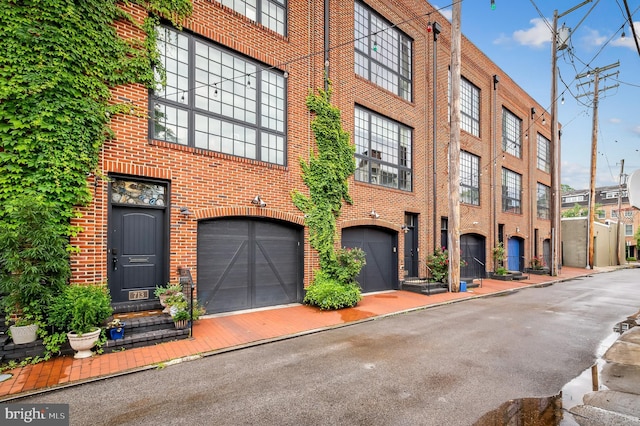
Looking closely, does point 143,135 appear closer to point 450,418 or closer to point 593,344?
point 450,418

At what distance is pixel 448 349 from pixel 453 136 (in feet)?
30.0

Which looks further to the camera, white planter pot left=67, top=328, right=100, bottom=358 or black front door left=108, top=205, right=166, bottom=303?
black front door left=108, top=205, right=166, bottom=303

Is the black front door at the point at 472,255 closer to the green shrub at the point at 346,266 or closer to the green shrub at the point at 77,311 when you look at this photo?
the green shrub at the point at 346,266

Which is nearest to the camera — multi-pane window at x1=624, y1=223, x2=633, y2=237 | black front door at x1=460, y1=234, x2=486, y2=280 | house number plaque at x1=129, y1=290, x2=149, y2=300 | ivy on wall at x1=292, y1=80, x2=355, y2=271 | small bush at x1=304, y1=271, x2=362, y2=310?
house number plaque at x1=129, y1=290, x2=149, y2=300

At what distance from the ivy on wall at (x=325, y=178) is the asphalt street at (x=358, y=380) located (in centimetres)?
322

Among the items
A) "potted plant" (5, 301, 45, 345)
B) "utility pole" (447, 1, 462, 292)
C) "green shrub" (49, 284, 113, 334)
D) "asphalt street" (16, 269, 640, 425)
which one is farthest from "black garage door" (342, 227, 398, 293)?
"potted plant" (5, 301, 45, 345)

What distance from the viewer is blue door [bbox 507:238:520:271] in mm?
21344

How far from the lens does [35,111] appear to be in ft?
17.6

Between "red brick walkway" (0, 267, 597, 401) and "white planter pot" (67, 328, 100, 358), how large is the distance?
0.14 meters

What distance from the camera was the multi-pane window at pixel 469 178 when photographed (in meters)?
17.3

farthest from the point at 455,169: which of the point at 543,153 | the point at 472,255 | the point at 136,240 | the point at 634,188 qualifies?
the point at 543,153

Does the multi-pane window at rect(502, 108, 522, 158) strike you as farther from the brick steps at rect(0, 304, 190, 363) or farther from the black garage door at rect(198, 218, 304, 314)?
the brick steps at rect(0, 304, 190, 363)

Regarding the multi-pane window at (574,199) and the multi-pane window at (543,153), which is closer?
the multi-pane window at (543,153)

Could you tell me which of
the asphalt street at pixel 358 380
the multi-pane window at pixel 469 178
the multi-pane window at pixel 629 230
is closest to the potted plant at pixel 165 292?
the asphalt street at pixel 358 380
